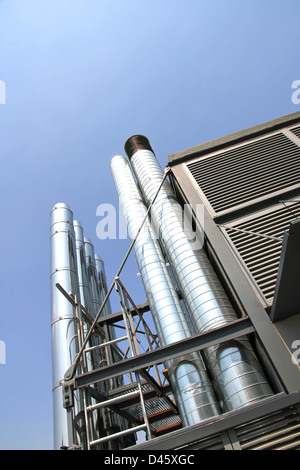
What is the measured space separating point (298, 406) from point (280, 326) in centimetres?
127

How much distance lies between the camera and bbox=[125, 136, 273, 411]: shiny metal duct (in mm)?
5031

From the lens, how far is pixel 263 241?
657 centimetres

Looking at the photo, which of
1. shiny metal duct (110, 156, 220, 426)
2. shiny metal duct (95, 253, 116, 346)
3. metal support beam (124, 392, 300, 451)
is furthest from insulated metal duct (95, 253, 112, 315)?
metal support beam (124, 392, 300, 451)

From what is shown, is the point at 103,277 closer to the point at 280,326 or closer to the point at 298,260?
the point at 280,326

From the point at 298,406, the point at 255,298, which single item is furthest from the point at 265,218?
the point at 298,406

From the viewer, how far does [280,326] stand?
A: 5.33m

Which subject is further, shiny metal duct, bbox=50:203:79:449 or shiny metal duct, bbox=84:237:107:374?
shiny metal duct, bbox=84:237:107:374

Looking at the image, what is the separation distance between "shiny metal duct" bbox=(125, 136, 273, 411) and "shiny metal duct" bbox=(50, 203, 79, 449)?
265 centimetres

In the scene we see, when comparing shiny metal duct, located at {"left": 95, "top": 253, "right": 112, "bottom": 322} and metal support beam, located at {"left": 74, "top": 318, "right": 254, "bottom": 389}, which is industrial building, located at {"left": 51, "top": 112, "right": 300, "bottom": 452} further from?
shiny metal duct, located at {"left": 95, "top": 253, "right": 112, "bottom": 322}

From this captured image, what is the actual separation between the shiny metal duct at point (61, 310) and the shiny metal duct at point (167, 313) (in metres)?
1.94

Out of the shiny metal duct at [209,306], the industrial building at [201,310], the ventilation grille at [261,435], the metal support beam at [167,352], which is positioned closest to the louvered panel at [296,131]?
the industrial building at [201,310]

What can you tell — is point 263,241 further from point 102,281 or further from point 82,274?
point 102,281

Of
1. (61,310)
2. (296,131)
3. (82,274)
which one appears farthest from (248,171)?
(82,274)

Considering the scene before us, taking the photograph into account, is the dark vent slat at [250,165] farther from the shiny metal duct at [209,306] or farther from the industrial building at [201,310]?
the shiny metal duct at [209,306]
